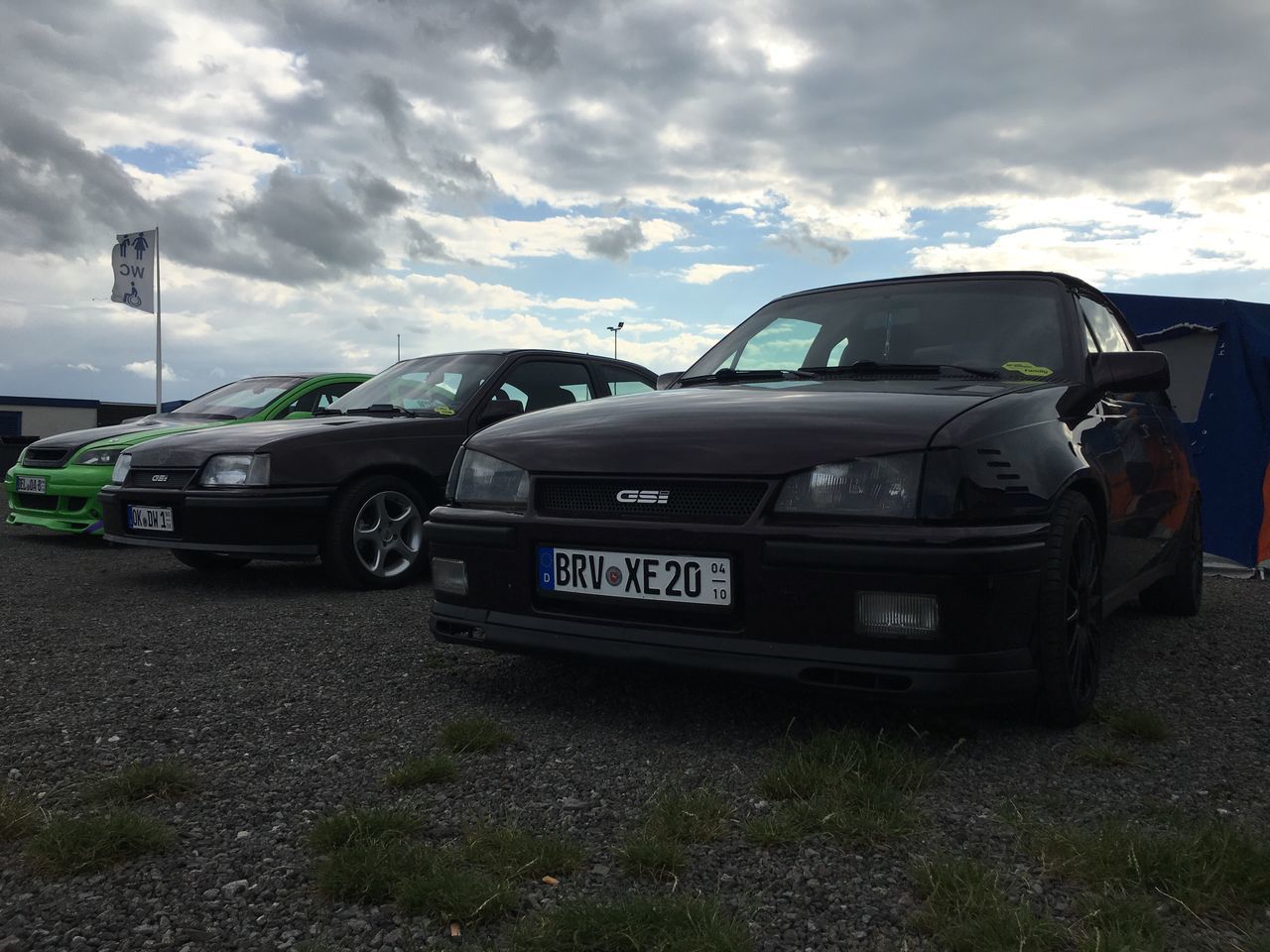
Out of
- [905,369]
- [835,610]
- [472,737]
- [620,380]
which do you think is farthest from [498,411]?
[835,610]

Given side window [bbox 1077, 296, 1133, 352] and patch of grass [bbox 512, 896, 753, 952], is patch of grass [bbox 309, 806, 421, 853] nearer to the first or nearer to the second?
patch of grass [bbox 512, 896, 753, 952]

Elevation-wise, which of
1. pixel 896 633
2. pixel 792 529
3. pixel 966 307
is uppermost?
pixel 966 307

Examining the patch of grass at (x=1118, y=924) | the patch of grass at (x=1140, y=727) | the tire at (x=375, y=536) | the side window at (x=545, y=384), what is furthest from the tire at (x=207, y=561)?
the patch of grass at (x=1118, y=924)

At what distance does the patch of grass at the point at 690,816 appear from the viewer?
2.19 meters

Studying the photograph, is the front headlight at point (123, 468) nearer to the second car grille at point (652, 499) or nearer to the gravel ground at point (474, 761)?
the gravel ground at point (474, 761)

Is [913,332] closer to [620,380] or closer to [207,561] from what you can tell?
Answer: [620,380]

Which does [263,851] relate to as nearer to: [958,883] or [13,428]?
[958,883]

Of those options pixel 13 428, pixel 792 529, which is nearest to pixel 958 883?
pixel 792 529

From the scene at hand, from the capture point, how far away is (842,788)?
238cm

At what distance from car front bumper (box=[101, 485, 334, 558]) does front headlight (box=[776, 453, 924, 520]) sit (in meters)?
3.33

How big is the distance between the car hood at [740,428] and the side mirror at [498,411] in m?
2.32

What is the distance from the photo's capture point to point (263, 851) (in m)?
2.13

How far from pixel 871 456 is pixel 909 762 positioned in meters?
0.77

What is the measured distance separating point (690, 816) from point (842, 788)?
0.38 m
